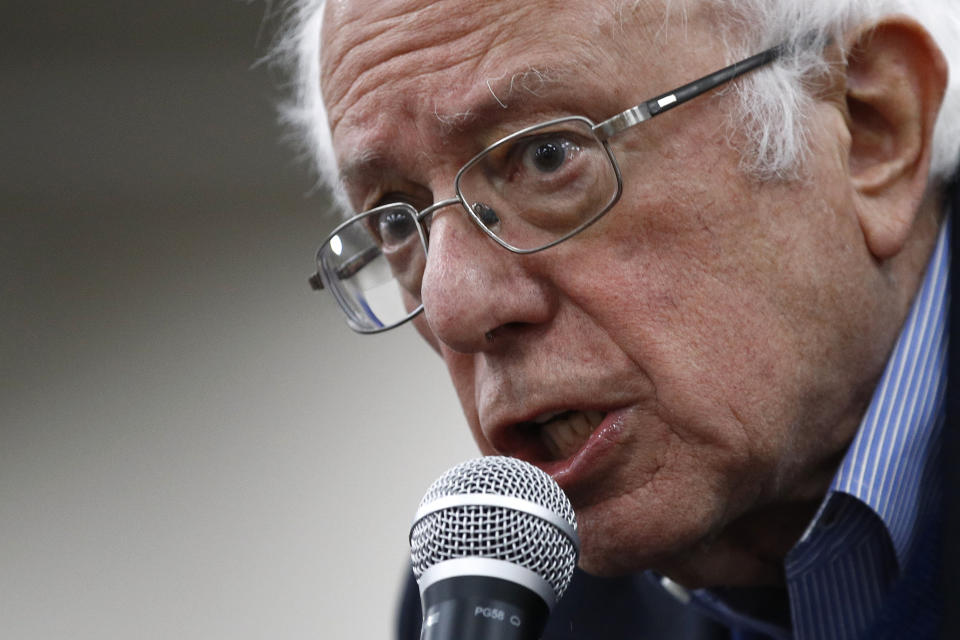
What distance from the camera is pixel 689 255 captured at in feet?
4.30

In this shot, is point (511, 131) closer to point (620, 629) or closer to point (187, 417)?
point (620, 629)

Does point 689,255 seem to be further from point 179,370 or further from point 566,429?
point 179,370

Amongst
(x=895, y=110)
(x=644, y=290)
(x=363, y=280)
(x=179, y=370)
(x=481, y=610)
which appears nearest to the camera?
(x=481, y=610)

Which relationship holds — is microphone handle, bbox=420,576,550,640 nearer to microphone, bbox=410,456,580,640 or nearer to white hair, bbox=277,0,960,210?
microphone, bbox=410,456,580,640

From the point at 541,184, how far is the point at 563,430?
13.1 inches

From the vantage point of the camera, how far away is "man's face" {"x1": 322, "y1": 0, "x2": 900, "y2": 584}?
130 centimetres

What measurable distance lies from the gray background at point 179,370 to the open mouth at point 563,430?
2470 mm

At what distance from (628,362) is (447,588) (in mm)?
466

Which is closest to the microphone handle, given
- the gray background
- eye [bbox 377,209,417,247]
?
eye [bbox 377,209,417,247]

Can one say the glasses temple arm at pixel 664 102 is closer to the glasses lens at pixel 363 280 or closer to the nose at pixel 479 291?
the nose at pixel 479 291

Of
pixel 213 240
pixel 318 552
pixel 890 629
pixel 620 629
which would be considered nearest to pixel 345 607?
pixel 318 552

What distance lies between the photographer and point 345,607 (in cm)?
371

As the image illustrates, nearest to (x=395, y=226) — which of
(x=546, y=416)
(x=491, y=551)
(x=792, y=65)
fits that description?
(x=546, y=416)

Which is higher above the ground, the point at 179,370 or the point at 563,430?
the point at 179,370
